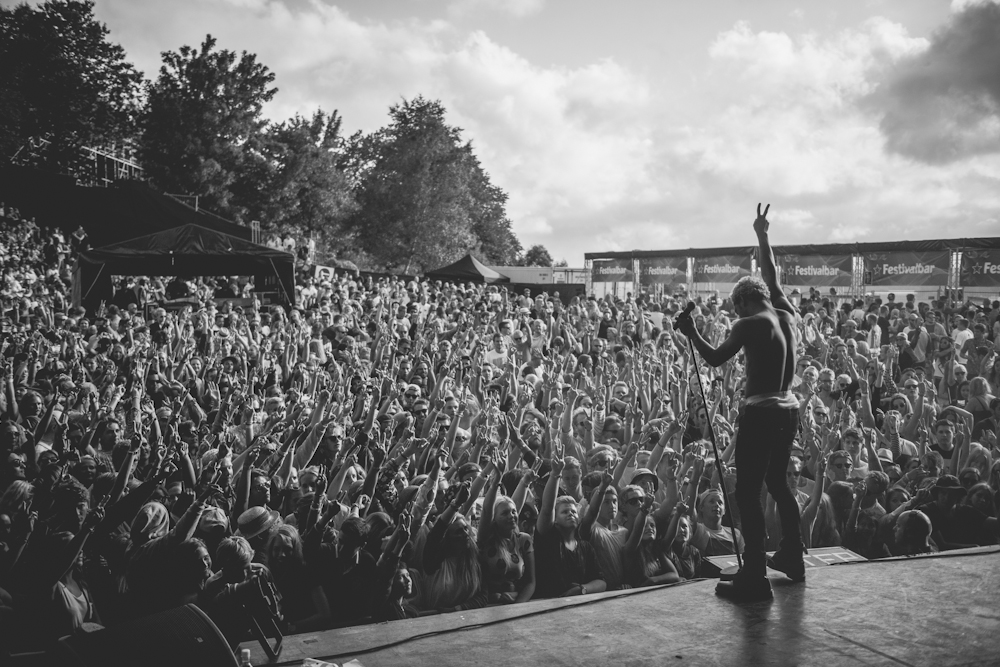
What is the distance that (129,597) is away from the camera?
3.97m

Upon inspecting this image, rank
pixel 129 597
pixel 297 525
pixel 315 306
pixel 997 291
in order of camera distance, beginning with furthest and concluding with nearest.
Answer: pixel 315 306 → pixel 997 291 → pixel 297 525 → pixel 129 597

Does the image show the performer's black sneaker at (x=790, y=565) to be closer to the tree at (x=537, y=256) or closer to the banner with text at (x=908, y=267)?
the banner with text at (x=908, y=267)

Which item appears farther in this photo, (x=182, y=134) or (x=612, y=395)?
(x=182, y=134)

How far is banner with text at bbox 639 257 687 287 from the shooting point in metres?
18.0

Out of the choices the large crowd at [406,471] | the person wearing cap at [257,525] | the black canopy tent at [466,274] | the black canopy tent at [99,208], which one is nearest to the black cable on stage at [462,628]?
the large crowd at [406,471]

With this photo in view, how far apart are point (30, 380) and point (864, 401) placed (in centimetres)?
882

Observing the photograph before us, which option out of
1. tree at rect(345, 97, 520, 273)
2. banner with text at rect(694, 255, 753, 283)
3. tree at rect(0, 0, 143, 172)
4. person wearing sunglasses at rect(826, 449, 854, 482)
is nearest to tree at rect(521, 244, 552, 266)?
tree at rect(345, 97, 520, 273)

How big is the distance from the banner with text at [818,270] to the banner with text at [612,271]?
3.75 meters

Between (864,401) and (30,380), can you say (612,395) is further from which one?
(30,380)

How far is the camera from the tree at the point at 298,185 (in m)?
36.6

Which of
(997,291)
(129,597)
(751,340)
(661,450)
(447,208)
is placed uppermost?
(447,208)

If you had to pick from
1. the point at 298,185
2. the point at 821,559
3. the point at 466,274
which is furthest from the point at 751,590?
the point at 298,185

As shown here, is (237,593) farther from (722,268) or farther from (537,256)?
(537,256)

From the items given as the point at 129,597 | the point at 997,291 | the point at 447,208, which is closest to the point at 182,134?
the point at 447,208
